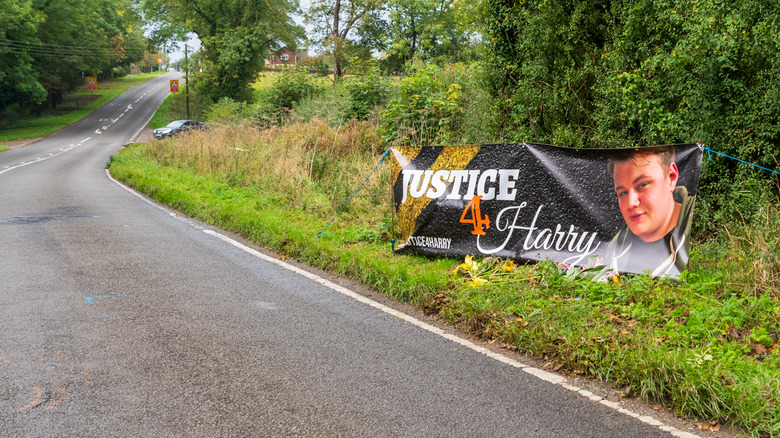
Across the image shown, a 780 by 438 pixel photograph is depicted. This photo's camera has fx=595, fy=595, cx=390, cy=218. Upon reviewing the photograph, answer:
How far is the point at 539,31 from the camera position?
8.42 metres

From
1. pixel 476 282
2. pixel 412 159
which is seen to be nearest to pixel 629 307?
pixel 476 282

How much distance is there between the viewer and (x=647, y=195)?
5.94 m

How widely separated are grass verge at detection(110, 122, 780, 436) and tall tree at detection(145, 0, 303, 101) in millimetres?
49823

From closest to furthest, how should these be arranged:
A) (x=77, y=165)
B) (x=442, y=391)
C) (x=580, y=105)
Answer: (x=442, y=391) < (x=580, y=105) < (x=77, y=165)

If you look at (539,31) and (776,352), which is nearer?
(776,352)

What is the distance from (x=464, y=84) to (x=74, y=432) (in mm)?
12530

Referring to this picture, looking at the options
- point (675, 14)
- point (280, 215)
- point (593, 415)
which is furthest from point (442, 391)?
point (280, 215)

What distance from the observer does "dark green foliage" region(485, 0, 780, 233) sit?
19.0ft

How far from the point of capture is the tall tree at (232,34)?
185ft

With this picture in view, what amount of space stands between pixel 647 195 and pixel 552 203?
100 cm

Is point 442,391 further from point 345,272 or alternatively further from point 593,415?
point 345,272

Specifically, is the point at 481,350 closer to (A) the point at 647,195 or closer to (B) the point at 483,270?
(B) the point at 483,270

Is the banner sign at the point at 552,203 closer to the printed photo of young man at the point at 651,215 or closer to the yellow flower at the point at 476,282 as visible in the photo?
the printed photo of young man at the point at 651,215

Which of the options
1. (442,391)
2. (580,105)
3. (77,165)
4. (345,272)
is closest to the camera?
(442,391)
